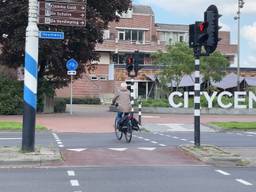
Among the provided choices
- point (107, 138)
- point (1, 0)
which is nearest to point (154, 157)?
point (107, 138)

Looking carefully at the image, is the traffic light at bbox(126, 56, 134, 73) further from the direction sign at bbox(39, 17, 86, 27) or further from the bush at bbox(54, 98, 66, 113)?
the bush at bbox(54, 98, 66, 113)

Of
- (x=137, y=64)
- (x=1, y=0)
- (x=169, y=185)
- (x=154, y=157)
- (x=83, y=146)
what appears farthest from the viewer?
(x=1, y=0)

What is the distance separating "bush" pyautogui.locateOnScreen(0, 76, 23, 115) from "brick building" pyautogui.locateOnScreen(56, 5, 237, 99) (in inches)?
1051

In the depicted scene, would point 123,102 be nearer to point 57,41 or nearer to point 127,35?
point 57,41

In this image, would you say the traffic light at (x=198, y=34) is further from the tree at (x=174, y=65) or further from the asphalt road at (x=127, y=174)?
the tree at (x=174, y=65)

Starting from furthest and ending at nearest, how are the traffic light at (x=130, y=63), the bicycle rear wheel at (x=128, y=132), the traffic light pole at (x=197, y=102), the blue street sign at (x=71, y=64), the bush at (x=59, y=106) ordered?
the bush at (x=59, y=106) < the blue street sign at (x=71, y=64) < the traffic light at (x=130, y=63) < the bicycle rear wheel at (x=128, y=132) < the traffic light pole at (x=197, y=102)

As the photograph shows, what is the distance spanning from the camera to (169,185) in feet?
35.5

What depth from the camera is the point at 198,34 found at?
1641 centimetres

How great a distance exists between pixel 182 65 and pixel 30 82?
4122 cm

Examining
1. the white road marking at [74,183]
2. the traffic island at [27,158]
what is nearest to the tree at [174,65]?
the traffic island at [27,158]

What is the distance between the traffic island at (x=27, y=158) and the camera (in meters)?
13.4

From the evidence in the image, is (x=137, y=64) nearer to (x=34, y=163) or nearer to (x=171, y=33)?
(x=34, y=163)

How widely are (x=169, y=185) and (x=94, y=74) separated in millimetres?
62754

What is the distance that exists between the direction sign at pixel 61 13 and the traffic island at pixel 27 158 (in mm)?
3316
